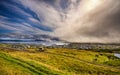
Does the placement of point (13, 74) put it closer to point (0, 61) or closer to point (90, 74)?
point (0, 61)

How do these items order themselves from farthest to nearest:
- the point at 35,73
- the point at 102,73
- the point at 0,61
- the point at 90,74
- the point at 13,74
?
the point at 102,73 < the point at 90,74 < the point at 0,61 < the point at 35,73 < the point at 13,74

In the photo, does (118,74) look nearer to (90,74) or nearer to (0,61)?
(90,74)

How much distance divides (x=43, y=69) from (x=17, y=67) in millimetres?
9249

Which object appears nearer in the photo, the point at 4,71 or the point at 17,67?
the point at 4,71

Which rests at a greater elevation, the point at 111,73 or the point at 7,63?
the point at 7,63

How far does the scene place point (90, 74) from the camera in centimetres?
9825

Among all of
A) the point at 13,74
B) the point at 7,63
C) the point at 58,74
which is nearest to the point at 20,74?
the point at 13,74

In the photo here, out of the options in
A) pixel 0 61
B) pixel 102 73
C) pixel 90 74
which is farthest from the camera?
pixel 102 73

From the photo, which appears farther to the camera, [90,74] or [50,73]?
[90,74]

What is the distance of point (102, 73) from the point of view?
109 m

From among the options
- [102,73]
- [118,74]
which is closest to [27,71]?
[102,73]

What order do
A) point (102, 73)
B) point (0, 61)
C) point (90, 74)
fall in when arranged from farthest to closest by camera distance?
point (102, 73)
point (90, 74)
point (0, 61)

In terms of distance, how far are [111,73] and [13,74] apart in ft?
244

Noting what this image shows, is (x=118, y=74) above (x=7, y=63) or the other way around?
the other way around
